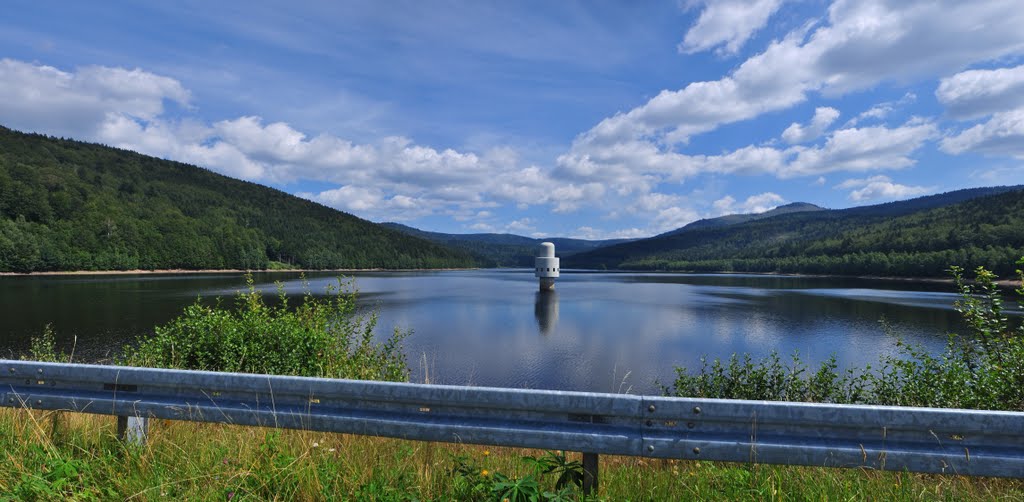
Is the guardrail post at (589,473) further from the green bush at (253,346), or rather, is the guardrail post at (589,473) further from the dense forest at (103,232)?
the dense forest at (103,232)

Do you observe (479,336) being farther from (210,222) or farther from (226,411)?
(210,222)

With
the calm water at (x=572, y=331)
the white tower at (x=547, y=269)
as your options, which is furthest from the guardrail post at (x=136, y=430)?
the white tower at (x=547, y=269)

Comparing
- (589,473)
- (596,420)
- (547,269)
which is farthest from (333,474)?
(547,269)

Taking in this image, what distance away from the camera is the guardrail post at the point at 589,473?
387cm

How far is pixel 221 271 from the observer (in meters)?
145

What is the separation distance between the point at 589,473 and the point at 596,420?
0.45m

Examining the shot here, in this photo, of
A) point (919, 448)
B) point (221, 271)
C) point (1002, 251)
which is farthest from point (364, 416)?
point (221, 271)

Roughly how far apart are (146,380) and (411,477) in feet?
9.61

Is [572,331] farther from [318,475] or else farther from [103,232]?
[103,232]

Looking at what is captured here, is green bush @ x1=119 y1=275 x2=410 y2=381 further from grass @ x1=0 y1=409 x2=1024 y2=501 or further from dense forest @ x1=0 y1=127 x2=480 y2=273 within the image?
dense forest @ x1=0 y1=127 x2=480 y2=273

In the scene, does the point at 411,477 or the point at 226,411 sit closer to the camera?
the point at 411,477

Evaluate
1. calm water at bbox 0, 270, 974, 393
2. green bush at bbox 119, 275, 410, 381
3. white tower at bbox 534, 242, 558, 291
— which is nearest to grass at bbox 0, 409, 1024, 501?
green bush at bbox 119, 275, 410, 381

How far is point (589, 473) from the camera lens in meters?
3.90

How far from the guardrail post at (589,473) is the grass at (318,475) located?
0.50 feet
